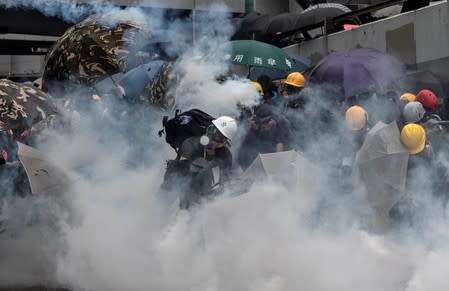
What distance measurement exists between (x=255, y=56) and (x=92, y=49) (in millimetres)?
1889

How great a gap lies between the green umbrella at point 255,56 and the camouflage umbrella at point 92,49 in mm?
1008

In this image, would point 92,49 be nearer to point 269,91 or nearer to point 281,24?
point 269,91

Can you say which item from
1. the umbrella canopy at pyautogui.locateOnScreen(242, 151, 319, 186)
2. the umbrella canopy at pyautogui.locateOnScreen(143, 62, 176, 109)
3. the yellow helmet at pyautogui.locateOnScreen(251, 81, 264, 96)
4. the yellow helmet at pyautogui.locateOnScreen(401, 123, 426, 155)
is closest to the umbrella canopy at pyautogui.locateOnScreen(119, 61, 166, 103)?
the umbrella canopy at pyautogui.locateOnScreen(143, 62, 176, 109)

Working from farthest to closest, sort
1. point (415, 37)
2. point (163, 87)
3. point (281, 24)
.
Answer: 1. point (281, 24)
2. point (415, 37)
3. point (163, 87)

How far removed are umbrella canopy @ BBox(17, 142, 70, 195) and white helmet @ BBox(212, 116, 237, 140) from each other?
74.0 inches

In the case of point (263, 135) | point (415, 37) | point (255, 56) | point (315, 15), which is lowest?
point (263, 135)

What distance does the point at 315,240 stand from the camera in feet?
19.0

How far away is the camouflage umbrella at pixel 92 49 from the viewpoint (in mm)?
8047

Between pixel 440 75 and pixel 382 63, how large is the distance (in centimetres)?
153

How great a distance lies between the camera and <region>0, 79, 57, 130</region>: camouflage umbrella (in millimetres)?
7625

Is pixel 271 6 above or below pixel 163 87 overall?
above

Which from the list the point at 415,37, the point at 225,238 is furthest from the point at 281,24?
the point at 225,238

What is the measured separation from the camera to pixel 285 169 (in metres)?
6.17

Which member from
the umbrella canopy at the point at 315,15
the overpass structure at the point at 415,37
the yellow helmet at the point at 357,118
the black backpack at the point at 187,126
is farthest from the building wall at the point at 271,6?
the yellow helmet at the point at 357,118
